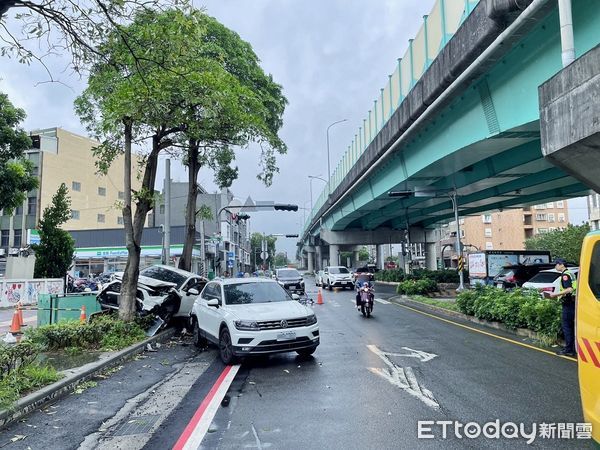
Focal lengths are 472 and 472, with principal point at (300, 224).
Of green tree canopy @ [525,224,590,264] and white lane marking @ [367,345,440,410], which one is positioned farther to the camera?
green tree canopy @ [525,224,590,264]

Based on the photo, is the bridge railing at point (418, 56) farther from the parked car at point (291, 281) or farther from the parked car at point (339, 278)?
the parked car at point (339, 278)

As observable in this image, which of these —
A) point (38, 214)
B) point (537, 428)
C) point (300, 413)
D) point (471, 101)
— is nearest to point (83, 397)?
point (300, 413)

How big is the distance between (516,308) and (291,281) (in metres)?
16.4

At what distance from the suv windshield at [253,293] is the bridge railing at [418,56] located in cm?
828

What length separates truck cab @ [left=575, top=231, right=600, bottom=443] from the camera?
3.78m

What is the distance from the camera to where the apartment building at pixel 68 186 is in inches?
2146

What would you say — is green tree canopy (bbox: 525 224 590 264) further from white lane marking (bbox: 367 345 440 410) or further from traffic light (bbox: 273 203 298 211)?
white lane marking (bbox: 367 345 440 410)

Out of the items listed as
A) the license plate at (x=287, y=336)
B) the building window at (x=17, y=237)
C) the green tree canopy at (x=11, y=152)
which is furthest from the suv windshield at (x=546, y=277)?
the building window at (x=17, y=237)

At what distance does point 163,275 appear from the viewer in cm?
1538

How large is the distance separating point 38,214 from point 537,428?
59.4 meters

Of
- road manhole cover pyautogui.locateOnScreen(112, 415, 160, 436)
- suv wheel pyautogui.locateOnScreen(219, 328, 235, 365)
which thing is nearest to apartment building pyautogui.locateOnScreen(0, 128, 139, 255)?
suv wheel pyautogui.locateOnScreen(219, 328, 235, 365)

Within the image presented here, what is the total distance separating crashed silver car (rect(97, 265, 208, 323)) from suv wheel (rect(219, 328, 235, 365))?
418 centimetres

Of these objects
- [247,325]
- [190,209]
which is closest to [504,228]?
[190,209]

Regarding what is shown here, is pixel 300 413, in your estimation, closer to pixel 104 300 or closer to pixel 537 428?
pixel 537 428
